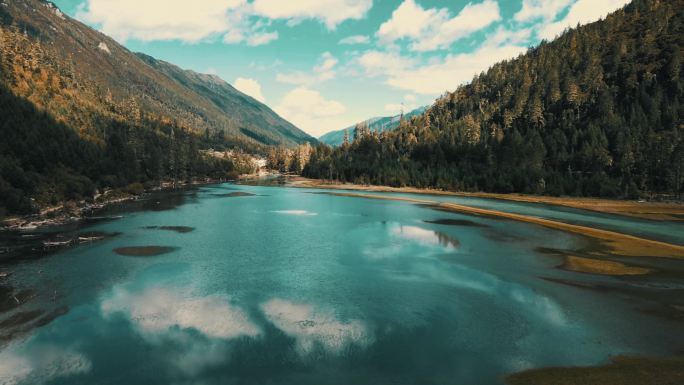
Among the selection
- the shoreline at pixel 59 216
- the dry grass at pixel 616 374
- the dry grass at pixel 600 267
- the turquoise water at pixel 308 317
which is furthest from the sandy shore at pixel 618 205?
the shoreline at pixel 59 216

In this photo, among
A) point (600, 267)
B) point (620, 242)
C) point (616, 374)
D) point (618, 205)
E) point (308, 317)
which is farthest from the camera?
point (618, 205)

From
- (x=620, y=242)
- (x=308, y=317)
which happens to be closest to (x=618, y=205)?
(x=620, y=242)

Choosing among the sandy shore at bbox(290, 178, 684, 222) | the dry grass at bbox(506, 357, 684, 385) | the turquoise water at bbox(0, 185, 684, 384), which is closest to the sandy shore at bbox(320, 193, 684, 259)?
the turquoise water at bbox(0, 185, 684, 384)

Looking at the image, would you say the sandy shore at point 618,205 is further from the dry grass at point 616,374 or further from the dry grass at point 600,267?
the dry grass at point 616,374

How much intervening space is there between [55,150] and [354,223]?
343 ft

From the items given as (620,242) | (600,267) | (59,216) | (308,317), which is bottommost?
(308,317)

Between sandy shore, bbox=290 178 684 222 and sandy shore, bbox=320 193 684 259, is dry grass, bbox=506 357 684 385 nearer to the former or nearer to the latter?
sandy shore, bbox=320 193 684 259

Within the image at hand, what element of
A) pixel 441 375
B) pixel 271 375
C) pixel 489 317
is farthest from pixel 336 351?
pixel 489 317

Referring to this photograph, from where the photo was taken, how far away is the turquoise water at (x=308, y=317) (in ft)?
84.8

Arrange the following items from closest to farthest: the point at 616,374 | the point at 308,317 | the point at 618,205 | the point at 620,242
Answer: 1. the point at 616,374
2. the point at 308,317
3. the point at 620,242
4. the point at 618,205

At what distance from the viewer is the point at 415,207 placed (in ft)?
413

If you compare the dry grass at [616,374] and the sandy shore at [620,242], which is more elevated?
the sandy shore at [620,242]

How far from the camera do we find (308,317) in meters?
34.5

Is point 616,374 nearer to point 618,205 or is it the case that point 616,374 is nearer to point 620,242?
point 620,242
